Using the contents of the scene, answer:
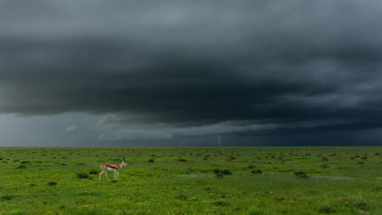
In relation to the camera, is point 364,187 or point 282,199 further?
point 364,187

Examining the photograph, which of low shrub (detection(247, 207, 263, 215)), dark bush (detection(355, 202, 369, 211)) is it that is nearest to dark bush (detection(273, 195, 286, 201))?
low shrub (detection(247, 207, 263, 215))

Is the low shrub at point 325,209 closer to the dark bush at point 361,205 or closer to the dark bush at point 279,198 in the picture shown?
the dark bush at point 361,205

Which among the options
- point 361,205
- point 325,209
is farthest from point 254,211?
→ point 361,205

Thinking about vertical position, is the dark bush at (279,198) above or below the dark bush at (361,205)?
below

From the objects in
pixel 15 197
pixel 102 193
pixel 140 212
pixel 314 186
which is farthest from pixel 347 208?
pixel 15 197

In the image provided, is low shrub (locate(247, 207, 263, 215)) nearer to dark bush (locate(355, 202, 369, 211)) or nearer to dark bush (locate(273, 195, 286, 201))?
dark bush (locate(273, 195, 286, 201))

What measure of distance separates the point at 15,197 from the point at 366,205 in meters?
26.2

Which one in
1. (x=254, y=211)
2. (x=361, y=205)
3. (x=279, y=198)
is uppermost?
(x=254, y=211)

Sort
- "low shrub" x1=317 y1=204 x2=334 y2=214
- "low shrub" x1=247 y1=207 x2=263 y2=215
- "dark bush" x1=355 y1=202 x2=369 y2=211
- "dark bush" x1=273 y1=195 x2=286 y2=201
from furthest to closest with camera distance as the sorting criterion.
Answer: "dark bush" x1=273 y1=195 x2=286 y2=201, "dark bush" x1=355 y1=202 x2=369 y2=211, "low shrub" x1=317 y1=204 x2=334 y2=214, "low shrub" x1=247 y1=207 x2=263 y2=215

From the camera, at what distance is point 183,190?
75.6ft

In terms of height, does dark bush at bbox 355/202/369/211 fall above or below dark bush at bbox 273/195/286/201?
above

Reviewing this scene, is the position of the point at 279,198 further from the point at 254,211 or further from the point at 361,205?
the point at 361,205

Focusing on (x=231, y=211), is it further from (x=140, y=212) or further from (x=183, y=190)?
(x=183, y=190)

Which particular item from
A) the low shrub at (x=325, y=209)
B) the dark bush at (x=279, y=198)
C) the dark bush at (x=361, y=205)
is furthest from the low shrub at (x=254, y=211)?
the dark bush at (x=361, y=205)
